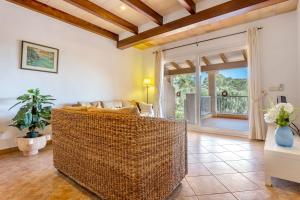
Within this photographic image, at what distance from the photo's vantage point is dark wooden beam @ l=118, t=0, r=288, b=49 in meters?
2.75

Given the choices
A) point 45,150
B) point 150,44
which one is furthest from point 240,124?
point 45,150

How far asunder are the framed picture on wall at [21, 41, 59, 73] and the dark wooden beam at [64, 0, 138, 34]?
1.12 m

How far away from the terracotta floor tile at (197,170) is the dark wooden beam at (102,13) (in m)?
3.30

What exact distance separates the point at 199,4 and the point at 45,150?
402 centimetres

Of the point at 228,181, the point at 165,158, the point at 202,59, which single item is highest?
the point at 202,59

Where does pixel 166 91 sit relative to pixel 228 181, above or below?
above

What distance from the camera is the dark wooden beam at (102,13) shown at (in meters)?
3.06

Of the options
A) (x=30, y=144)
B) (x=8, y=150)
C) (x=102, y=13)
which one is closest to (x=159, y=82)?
(x=102, y=13)

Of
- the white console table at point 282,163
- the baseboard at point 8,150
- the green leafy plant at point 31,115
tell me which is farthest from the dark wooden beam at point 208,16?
the baseboard at point 8,150

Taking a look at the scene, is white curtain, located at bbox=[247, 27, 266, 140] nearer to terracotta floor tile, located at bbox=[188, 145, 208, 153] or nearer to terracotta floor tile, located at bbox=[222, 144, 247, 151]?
terracotta floor tile, located at bbox=[222, 144, 247, 151]

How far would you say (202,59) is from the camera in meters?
4.82

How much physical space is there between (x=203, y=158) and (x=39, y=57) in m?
3.60

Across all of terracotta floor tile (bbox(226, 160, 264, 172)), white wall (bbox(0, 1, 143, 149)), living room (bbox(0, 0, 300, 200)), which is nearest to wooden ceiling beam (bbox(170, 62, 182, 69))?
living room (bbox(0, 0, 300, 200))

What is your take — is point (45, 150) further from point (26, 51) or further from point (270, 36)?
point (270, 36)
